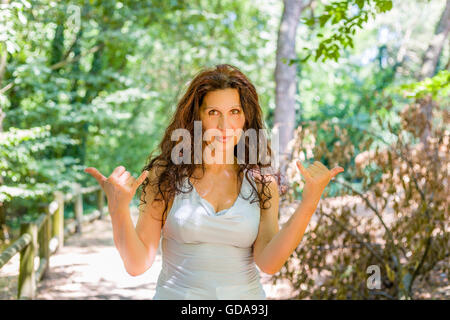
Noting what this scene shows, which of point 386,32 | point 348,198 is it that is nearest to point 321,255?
point 348,198

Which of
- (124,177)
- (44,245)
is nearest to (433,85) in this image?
(124,177)

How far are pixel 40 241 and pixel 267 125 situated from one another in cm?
453

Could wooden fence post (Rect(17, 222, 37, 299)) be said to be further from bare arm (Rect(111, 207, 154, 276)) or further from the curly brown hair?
bare arm (Rect(111, 207, 154, 276))

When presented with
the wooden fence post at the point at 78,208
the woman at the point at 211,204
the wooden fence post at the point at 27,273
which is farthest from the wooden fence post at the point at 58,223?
the woman at the point at 211,204

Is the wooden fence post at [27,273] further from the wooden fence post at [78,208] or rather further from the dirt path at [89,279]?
the wooden fence post at [78,208]

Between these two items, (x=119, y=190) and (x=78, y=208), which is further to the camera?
(x=78, y=208)

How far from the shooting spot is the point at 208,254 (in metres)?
1.79

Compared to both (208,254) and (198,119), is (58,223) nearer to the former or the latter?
(198,119)

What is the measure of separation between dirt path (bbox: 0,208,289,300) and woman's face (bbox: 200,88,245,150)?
3.69 m

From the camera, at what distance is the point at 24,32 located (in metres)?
8.05

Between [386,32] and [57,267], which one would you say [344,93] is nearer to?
[386,32]

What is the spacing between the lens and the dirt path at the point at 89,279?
18.9ft

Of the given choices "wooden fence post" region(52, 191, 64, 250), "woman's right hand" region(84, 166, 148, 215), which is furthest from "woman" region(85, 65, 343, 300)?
"wooden fence post" region(52, 191, 64, 250)

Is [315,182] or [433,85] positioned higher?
[433,85]
